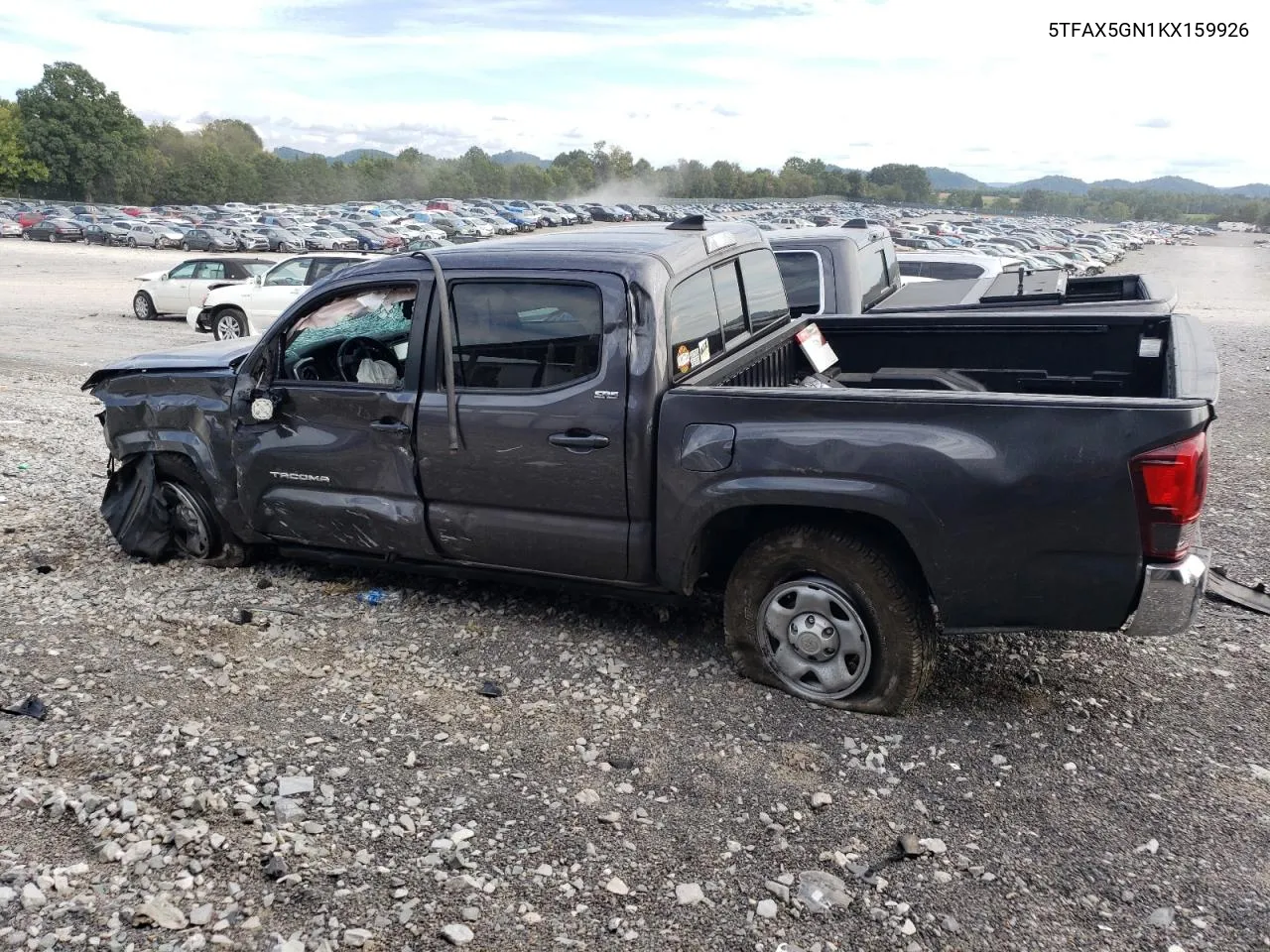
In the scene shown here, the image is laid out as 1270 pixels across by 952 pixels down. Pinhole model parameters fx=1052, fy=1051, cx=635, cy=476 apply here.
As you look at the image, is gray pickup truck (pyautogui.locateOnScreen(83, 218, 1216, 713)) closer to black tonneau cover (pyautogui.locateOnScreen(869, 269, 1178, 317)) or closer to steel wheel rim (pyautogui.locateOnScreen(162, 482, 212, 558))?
steel wheel rim (pyautogui.locateOnScreen(162, 482, 212, 558))

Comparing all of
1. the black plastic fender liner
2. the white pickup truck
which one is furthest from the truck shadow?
the white pickup truck

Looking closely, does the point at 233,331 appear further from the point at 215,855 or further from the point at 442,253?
the point at 215,855

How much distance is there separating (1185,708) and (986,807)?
4.03 feet

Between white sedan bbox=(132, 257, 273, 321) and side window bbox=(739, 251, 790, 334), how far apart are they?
16.7 meters

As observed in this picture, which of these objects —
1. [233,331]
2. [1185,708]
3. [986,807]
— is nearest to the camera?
[986,807]

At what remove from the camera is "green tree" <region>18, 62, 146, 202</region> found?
105688 millimetres

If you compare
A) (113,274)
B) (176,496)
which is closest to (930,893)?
(176,496)

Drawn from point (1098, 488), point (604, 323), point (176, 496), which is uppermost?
point (604, 323)

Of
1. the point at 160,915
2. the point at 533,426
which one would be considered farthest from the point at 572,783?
the point at 533,426

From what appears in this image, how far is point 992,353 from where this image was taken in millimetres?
5586

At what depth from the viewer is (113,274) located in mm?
34250

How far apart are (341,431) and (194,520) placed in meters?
1.46

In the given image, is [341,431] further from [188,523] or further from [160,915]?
[160,915]

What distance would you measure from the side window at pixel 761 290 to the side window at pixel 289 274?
528 inches
